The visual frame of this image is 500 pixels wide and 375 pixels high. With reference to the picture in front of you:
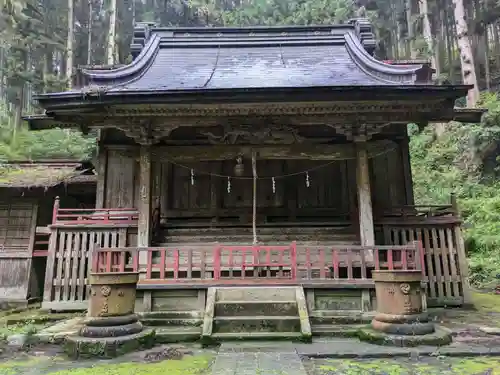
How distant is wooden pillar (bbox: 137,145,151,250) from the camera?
876cm

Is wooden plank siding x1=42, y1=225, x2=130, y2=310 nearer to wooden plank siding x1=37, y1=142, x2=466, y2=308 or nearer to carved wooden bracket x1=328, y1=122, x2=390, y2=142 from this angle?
wooden plank siding x1=37, y1=142, x2=466, y2=308

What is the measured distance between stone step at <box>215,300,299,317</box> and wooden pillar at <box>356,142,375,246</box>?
245 cm

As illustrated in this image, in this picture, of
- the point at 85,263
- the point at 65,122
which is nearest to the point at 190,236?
the point at 85,263

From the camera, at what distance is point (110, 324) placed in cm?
597

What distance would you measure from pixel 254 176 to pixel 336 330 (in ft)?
12.2

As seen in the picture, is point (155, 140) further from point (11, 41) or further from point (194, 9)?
point (194, 9)

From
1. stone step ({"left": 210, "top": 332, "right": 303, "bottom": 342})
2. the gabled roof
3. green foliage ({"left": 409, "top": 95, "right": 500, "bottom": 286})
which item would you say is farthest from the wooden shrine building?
green foliage ({"left": 409, "top": 95, "right": 500, "bottom": 286})

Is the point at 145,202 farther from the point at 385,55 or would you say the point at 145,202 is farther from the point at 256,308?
the point at 385,55

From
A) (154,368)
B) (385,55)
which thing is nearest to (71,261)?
(154,368)

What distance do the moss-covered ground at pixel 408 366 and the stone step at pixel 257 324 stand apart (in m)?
1.35

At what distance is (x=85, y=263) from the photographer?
937cm

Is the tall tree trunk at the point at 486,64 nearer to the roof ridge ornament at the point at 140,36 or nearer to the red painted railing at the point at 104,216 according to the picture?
the roof ridge ornament at the point at 140,36

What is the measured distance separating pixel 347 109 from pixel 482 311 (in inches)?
199

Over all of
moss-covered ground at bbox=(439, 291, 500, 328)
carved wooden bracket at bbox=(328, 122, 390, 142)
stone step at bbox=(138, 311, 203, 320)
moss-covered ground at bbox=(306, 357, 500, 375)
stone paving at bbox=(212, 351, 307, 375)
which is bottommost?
moss-covered ground at bbox=(306, 357, 500, 375)
